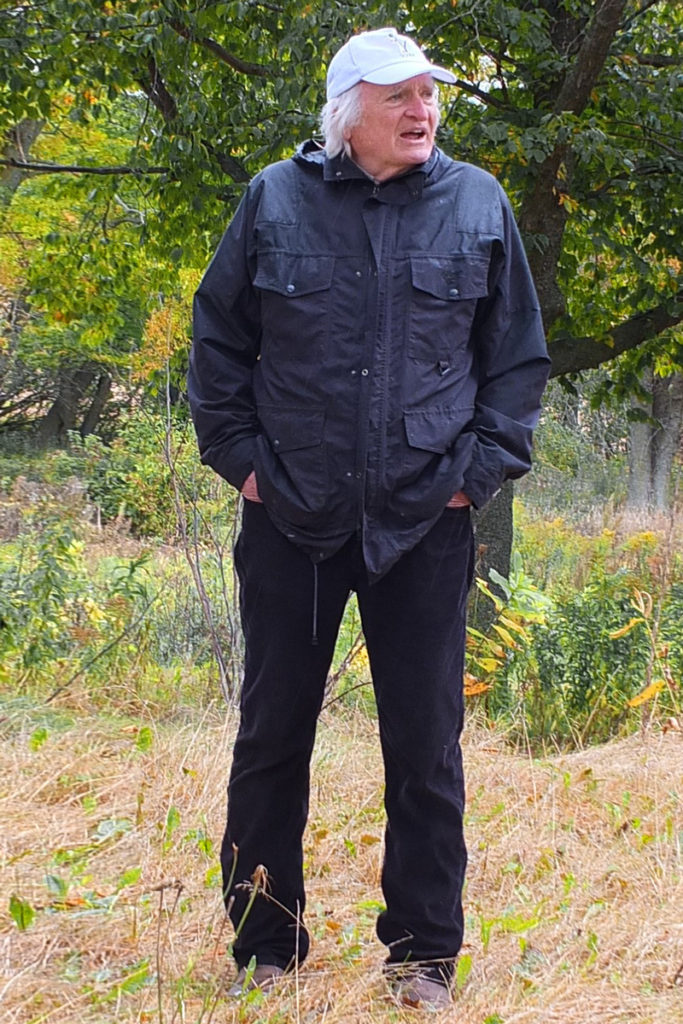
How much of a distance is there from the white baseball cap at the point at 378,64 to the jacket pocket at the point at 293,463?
0.70 metres

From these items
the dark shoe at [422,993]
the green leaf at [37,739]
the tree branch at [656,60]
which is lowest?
the dark shoe at [422,993]

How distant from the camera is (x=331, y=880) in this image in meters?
3.49

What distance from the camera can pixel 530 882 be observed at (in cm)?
352

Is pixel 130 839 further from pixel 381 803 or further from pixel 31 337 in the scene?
pixel 31 337

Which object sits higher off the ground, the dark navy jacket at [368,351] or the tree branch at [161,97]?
the tree branch at [161,97]

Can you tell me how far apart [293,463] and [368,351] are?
0.28 m

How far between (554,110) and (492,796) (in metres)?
4.01

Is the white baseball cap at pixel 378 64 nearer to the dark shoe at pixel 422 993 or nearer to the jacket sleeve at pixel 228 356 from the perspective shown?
the jacket sleeve at pixel 228 356

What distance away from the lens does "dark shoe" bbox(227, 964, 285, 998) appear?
8.61ft

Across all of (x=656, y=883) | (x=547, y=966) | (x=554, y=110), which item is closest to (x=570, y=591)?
(x=554, y=110)

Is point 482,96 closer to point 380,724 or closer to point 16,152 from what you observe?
point 380,724

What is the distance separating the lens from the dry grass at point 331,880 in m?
2.67

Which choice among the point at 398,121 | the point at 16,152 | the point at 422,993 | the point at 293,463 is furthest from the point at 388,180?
the point at 16,152

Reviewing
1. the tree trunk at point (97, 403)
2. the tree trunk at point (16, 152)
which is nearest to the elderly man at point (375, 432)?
the tree trunk at point (16, 152)
